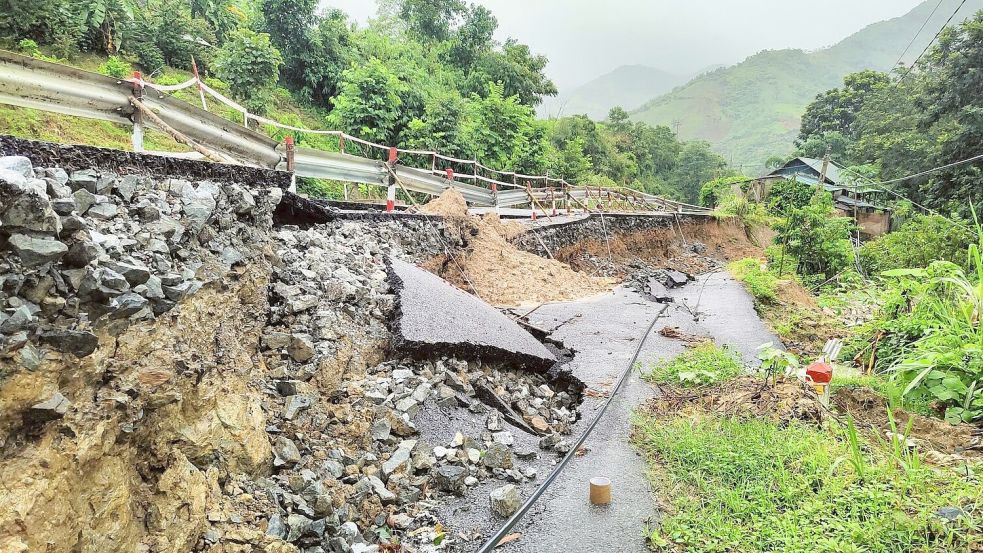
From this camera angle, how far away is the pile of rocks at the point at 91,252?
1784 mm

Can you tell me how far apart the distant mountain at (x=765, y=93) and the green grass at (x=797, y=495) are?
87946 millimetres

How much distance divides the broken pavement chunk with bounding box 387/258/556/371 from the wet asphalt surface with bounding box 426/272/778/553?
2.06ft

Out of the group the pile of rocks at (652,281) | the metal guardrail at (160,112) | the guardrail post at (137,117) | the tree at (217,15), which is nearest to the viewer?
the metal guardrail at (160,112)

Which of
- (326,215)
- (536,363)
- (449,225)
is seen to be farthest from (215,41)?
(536,363)

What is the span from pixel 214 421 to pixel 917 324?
237 inches

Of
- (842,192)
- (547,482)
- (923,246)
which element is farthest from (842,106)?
(547,482)

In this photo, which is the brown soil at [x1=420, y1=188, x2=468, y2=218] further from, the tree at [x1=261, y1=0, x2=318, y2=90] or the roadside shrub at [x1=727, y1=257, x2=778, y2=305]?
the tree at [x1=261, y1=0, x2=318, y2=90]

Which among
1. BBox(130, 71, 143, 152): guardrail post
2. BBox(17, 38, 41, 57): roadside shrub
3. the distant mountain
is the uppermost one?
the distant mountain

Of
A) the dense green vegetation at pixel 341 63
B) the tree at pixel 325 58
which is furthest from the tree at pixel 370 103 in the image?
the tree at pixel 325 58

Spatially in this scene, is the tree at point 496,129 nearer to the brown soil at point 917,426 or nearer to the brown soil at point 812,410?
the brown soil at point 812,410

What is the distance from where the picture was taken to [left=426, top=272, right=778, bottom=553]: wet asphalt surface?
2885mm

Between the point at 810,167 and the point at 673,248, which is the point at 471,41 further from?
the point at 810,167

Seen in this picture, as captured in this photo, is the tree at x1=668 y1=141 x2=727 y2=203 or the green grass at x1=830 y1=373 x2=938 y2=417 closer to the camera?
the green grass at x1=830 y1=373 x2=938 y2=417

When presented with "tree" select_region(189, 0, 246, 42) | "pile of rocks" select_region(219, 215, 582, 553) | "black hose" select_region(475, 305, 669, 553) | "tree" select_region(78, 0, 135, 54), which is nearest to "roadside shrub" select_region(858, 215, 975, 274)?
"black hose" select_region(475, 305, 669, 553)
